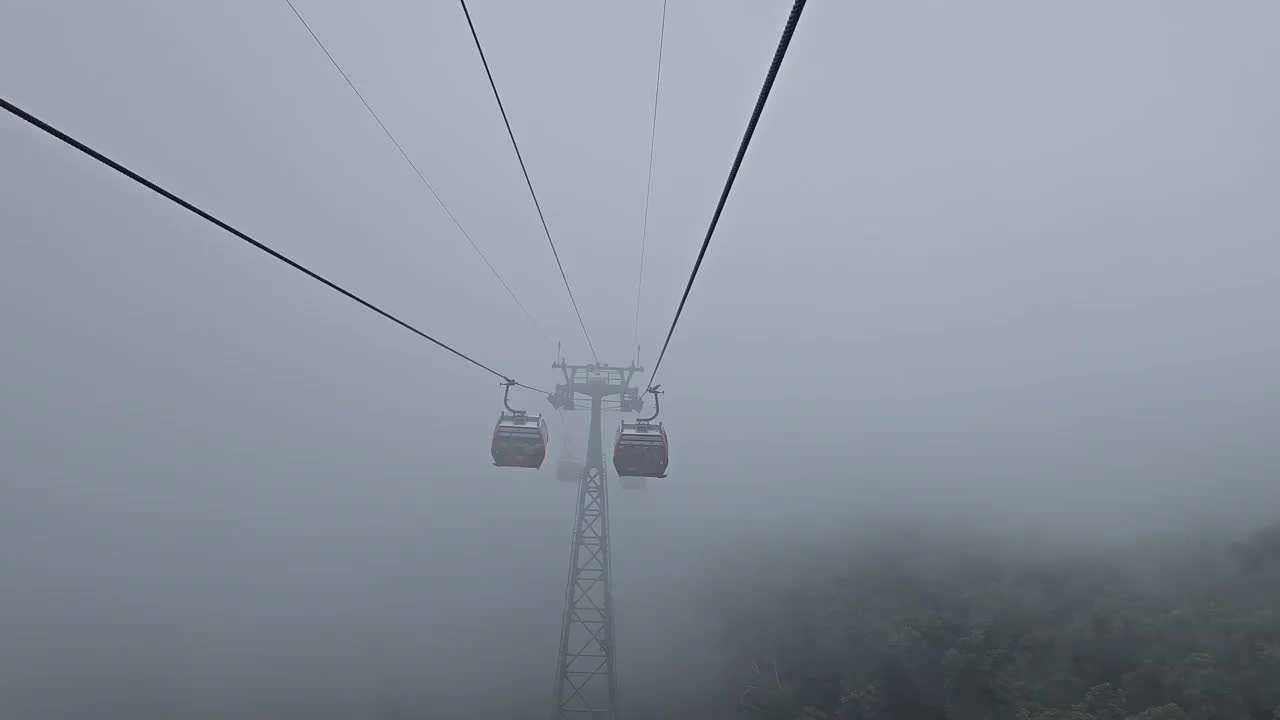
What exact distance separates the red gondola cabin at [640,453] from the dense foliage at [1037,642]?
3426 cm

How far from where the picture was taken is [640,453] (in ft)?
78.8

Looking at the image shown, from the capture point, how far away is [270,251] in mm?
6387

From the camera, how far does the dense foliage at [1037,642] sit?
42250 mm

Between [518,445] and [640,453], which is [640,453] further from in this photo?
[518,445]

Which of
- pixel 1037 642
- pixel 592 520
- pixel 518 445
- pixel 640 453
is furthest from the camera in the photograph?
pixel 1037 642

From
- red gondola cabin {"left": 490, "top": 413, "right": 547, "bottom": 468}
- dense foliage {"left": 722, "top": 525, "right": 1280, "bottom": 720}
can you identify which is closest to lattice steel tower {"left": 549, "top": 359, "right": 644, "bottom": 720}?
red gondola cabin {"left": 490, "top": 413, "right": 547, "bottom": 468}

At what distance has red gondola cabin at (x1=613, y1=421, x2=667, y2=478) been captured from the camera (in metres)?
24.0

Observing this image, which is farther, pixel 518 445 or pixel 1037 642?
pixel 1037 642

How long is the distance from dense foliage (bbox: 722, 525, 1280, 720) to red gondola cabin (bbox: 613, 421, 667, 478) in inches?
1349

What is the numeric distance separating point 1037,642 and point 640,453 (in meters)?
47.2

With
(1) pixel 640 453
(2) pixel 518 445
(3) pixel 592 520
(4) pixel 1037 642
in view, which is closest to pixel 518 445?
(2) pixel 518 445

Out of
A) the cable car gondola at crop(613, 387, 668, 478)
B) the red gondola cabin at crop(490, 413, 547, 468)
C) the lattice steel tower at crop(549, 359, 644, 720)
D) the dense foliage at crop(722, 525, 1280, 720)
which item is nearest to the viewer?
the cable car gondola at crop(613, 387, 668, 478)

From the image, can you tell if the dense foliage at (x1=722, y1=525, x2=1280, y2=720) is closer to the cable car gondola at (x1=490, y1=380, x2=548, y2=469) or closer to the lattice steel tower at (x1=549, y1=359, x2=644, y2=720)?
the lattice steel tower at (x1=549, y1=359, x2=644, y2=720)

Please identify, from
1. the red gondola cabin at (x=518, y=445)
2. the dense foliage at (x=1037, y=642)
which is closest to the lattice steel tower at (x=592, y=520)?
the red gondola cabin at (x=518, y=445)
